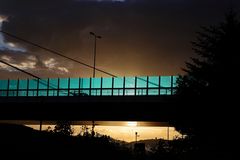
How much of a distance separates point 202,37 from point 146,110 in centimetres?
4304

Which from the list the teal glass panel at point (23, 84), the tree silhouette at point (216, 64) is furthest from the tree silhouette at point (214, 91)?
the teal glass panel at point (23, 84)

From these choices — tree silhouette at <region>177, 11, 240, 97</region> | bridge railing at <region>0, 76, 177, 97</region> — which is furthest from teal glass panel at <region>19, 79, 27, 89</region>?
tree silhouette at <region>177, 11, 240, 97</region>

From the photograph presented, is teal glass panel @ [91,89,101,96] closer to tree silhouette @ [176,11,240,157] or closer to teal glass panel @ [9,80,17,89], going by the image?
teal glass panel @ [9,80,17,89]

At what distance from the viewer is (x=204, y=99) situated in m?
38.9

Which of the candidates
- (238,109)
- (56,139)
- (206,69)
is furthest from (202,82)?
(56,139)

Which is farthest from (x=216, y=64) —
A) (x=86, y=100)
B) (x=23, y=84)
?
(x=23, y=84)

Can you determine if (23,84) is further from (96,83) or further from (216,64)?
(216,64)

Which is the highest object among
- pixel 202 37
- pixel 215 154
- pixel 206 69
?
pixel 202 37

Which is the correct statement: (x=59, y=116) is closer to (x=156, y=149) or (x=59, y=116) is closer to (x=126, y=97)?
(x=126, y=97)

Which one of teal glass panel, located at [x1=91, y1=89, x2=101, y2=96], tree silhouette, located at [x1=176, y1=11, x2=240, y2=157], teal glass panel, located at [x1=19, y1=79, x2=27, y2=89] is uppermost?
teal glass panel, located at [x1=19, y1=79, x2=27, y2=89]

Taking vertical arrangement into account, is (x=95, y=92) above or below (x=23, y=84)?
below

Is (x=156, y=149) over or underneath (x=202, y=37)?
underneath

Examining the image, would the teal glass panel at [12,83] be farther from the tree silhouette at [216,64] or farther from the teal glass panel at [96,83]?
the tree silhouette at [216,64]

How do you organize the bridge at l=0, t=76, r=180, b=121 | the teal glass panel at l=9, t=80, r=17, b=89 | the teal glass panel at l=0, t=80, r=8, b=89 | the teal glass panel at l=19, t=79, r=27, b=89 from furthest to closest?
the teal glass panel at l=0, t=80, r=8, b=89 < the teal glass panel at l=9, t=80, r=17, b=89 < the teal glass panel at l=19, t=79, r=27, b=89 < the bridge at l=0, t=76, r=180, b=121
